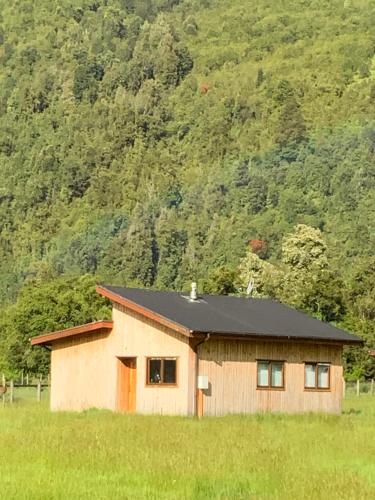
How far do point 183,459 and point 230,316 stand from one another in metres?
17.2

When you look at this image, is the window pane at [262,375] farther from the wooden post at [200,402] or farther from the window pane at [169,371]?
the window pane at [169,371]

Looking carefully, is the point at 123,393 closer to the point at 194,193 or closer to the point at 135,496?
the point at 135,496

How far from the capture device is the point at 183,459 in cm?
2247

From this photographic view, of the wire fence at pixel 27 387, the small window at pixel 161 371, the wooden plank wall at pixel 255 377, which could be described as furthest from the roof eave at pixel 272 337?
the wire fence at pixel 27 387

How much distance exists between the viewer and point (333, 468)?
21.8m

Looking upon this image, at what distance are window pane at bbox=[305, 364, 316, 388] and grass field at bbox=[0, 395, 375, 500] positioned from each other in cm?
633

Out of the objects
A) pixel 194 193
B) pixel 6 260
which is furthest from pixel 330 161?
pixel 6 260

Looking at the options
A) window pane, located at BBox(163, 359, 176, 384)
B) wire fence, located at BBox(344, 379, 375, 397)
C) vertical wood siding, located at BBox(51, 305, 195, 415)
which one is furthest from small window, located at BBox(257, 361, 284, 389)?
wire fence, located at BBox(344, 379, 375, 397)

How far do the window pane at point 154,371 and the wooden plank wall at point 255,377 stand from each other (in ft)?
5.22

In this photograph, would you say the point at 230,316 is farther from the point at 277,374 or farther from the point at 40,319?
the point at 40,319

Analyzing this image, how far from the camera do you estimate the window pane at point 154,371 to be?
126 ft

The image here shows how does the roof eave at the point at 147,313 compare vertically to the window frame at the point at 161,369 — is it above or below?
above

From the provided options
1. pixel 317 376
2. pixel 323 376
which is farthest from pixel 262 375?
pixel 323 376

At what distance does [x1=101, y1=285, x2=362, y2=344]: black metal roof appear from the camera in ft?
123
